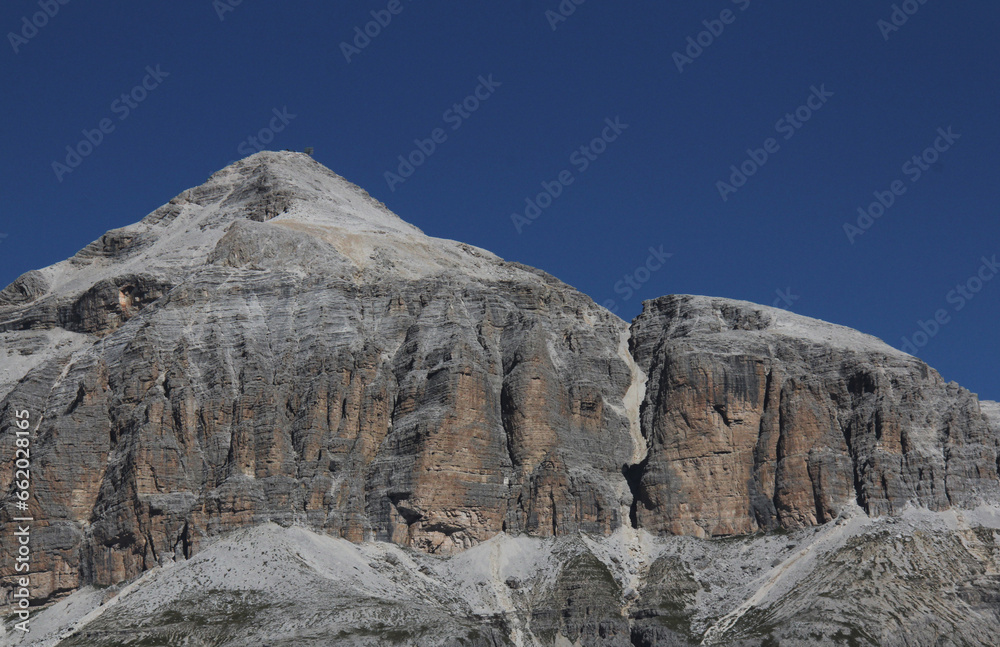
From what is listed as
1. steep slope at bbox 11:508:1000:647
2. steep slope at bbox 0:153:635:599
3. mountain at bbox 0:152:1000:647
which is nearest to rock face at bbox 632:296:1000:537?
mountain at bbox 0:152:1000:647

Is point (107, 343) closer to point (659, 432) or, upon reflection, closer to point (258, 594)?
point (258, 594)

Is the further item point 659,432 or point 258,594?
point 659,432

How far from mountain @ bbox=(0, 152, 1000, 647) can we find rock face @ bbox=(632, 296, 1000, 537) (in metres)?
0.34

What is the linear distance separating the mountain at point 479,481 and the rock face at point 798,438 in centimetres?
34

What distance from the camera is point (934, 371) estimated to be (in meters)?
179

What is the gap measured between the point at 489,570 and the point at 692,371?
3770 centimetres

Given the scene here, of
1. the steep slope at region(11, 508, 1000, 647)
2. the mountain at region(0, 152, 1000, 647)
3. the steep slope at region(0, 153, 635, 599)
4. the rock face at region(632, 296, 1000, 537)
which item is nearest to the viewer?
the steep slope at region(11, 508, 1000, 647)

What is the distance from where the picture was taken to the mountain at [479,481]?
146 meters

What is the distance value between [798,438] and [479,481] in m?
39.2

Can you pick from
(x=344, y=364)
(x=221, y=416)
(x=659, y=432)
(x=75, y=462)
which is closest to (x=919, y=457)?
(x=659, y=432)

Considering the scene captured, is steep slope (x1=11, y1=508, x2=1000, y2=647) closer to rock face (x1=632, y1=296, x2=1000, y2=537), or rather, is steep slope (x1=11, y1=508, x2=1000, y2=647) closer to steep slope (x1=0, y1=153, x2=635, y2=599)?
rock face (x1=632, y1=296, x2=1000, y2=537)

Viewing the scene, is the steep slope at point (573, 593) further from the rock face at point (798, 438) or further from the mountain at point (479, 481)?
the rock face at point (798, 438)

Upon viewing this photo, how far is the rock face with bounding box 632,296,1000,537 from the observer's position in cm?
16338

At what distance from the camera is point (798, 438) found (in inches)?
6604
